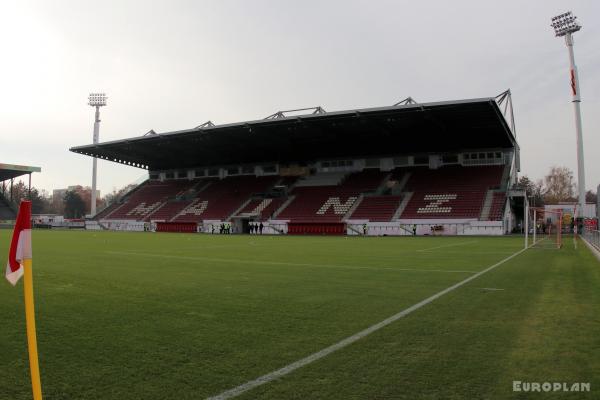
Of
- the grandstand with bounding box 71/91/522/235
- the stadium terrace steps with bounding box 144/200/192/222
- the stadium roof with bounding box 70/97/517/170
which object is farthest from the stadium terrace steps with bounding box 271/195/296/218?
the stadium terrace steps with bounding box 144/200/192/222

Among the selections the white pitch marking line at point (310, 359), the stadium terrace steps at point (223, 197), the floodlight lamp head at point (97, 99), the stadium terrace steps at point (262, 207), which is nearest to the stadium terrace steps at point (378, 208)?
the stadium terrace steps at point (262, 207)

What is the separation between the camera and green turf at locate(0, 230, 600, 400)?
365 cm

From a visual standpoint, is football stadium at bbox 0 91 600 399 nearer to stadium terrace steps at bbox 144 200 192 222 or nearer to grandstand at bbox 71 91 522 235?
grandstand at bbox 71 91 522 235

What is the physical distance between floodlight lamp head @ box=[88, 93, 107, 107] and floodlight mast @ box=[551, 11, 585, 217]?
200ft

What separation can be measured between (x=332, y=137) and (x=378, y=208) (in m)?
9.53

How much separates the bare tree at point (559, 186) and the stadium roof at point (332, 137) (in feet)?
192

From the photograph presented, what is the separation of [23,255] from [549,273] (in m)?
12.0

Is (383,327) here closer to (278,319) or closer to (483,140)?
(278,319)

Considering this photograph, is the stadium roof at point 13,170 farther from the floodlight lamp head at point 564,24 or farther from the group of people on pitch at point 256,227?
the floodlight lamp head at point 564,24

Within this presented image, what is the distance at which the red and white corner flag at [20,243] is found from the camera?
9.39 feet

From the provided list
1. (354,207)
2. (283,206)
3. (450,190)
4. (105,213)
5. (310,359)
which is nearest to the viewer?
(310,359)

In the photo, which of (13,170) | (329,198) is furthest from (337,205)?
(13,170)

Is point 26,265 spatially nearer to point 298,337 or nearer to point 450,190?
point 298,337

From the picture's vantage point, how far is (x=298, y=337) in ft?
16.8
